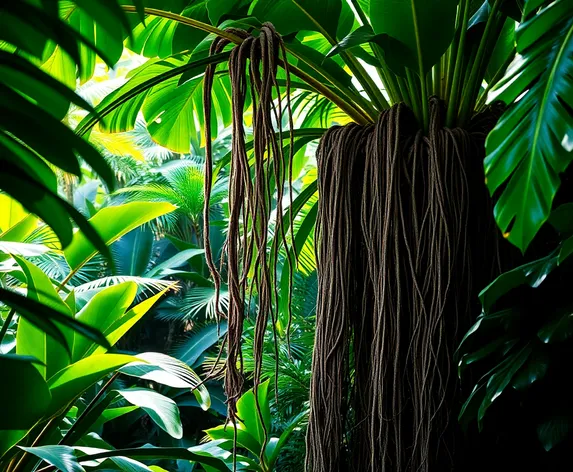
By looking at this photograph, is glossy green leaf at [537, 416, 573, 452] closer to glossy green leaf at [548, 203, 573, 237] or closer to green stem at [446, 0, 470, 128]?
glossy green leaf at [548, 203, 573, 237]

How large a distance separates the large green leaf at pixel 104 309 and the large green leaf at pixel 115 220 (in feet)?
0.28

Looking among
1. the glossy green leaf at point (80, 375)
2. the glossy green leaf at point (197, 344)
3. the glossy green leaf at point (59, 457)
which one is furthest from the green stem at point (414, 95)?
the glossy green leaf at point (197, 344)

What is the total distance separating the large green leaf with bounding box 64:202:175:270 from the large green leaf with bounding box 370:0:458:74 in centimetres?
58

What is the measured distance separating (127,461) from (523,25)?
0.85 metres

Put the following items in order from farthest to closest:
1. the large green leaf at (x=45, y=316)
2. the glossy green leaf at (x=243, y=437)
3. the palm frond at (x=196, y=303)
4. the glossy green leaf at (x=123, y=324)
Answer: the palm frond at (x=196, y=303), the glossy green leaf at (x=243, y=437), the glossy green leaf at (x=123, y=324), the large green leaf at (x=45, y=316)

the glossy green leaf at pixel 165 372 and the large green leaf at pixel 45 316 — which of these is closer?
the large green leaf at pixel 45 316

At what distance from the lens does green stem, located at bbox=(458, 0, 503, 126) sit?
1021 mm

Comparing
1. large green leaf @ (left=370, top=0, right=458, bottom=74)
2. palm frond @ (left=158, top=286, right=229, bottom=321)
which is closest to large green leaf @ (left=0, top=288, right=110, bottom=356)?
large green leaf @ (left=370, top=0, right=458, bottom=74)

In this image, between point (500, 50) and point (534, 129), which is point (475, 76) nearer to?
point (500, 50)

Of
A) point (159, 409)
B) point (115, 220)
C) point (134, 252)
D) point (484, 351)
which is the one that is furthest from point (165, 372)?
point (134, 252)

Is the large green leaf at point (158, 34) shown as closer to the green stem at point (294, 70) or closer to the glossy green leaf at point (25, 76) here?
the green stem at point (294, 70)

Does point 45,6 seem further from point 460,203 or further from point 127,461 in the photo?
point 127,461

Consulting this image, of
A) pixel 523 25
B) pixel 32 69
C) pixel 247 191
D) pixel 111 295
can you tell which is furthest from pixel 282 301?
pixel 32 69

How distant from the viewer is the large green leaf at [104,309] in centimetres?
127
